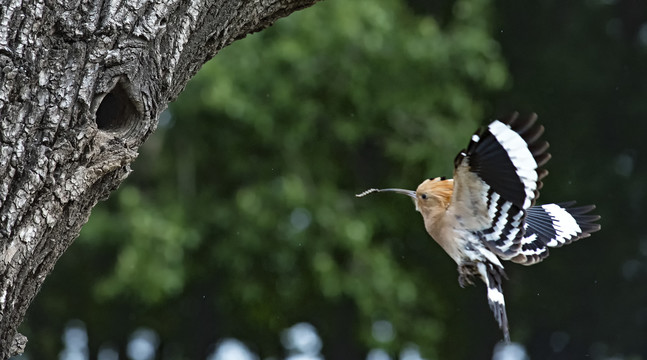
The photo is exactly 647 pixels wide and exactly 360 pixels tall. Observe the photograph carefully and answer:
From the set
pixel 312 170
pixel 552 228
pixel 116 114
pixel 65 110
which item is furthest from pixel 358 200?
pixel 65 110

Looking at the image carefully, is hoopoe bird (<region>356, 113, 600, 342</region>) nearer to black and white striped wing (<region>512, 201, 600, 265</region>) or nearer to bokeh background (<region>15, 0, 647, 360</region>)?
→ black and white striped wing (<region>512, 201, 600, 265</region>)

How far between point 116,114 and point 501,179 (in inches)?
57.0

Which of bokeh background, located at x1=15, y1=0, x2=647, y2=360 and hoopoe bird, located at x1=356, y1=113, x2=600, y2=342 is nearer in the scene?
hoopoe bird, located at x1=356, y1=113, x2=600, y2=342

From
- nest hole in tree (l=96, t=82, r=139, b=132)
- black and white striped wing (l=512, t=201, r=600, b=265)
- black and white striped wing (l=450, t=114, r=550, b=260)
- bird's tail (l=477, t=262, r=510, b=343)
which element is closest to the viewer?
nest hole in tree (l=96, t=82, r=139, b=132)

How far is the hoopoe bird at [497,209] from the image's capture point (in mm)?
3348

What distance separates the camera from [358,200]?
10.5m

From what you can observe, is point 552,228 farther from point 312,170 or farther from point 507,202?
point 312,170

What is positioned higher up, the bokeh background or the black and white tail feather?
the bokeh background

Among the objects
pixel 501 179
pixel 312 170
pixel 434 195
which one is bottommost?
pixel 501 179

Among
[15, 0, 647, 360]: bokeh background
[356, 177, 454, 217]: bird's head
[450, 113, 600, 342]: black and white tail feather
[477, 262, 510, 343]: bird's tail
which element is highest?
[15, 0, 647, 360]: bokeh background

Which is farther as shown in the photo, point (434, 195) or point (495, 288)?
point (434, 195)

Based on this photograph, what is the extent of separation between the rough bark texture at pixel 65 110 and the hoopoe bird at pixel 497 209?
3.98 feet

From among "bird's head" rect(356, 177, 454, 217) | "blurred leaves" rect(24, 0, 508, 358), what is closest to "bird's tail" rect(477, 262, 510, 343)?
"bird's head" rect(356, 177, 454, 217)

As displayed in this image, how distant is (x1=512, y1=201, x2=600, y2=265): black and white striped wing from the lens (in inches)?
157
